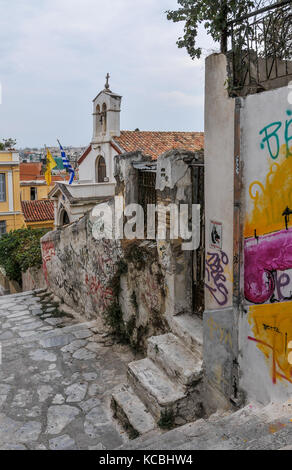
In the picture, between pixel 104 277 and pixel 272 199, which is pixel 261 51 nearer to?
pixel 272 199

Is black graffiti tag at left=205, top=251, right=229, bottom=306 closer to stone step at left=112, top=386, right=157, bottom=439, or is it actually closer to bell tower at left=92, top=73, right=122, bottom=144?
stone step at left=112, top=386, right=157, bottom=439

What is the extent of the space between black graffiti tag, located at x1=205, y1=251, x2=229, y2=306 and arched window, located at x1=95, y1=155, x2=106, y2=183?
21333mm

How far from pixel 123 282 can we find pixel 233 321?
9.70ft

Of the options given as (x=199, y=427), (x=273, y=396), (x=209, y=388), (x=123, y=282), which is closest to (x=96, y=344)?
(x=123, y=282)

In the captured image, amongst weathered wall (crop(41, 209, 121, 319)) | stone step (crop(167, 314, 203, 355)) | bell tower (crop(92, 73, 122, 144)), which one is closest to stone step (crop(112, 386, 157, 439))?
stone step (crop(167, 314, 203, 355))

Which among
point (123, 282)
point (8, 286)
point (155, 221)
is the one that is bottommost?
point (8, 286)

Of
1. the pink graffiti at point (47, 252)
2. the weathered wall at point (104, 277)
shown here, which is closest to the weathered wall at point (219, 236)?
the weathered wall at point (104, 277)

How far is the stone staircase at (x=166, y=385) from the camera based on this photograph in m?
4.12

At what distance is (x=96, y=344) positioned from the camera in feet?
21.6

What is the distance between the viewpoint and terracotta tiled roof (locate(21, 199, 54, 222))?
28536mm

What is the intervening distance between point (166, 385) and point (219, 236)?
1.72 metres

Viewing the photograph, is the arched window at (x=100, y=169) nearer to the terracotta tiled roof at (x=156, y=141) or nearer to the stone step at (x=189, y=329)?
the terracotta tiled roof at (x=156, y=141)
